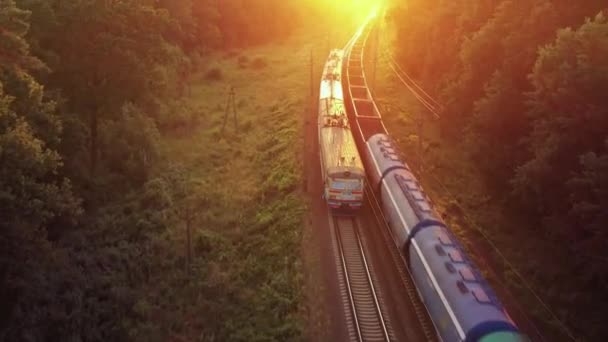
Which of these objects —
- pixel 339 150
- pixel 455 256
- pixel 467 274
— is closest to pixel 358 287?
pixel 455 256

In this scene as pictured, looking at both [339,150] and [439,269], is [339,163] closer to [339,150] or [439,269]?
[339,150]

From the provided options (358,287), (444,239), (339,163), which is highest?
(339,163)

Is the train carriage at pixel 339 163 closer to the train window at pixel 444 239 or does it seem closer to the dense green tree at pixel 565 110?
the train window at pixel 444 239

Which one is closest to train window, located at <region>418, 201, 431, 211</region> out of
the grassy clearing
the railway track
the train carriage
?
the railway track

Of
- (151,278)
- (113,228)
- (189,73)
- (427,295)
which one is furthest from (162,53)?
(189,73)

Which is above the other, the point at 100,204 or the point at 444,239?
the point at 444,239

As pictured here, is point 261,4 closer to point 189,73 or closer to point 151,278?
point 189,73
